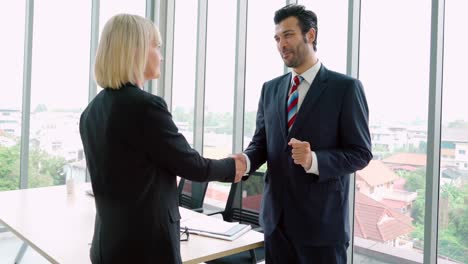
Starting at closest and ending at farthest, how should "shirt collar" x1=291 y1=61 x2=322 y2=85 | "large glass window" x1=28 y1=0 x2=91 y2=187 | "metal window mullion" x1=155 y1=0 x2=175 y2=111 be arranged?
"shirt collar" x1=291 y1=61 x2=322 y2=85, "large glass window" x1=28 y1=0 x2=91 y2=187, "metal window mullion" x1=155 y1=0 x2=175 y2=111

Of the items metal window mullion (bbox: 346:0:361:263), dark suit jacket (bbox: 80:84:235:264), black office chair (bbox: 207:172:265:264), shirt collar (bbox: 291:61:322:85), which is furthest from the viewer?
metal window mullion (bbox: 346:0:361:263)

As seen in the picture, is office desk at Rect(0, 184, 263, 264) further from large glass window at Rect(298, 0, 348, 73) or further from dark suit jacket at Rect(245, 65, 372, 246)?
large glass window at Rect(298, 0, 348, 73)

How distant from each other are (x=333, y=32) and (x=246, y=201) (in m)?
1.62

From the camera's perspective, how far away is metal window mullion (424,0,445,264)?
109 inches

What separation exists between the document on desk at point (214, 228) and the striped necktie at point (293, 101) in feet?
2.38

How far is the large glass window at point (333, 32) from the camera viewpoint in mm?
3316

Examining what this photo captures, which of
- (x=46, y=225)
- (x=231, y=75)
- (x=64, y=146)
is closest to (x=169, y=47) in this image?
(x=231, y=75)

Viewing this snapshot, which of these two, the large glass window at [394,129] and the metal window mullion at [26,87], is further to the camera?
the metal window mullion at [26,87]

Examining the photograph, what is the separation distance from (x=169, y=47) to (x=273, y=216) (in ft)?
14.1

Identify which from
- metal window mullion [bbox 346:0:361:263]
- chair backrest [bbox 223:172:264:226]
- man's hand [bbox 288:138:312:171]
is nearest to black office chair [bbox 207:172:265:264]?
chair backrest [bbox 223:172:264:226]

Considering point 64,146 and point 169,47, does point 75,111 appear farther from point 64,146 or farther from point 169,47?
point 169,47

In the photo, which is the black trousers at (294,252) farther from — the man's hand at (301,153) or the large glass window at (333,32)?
the large glass window at (333,32)

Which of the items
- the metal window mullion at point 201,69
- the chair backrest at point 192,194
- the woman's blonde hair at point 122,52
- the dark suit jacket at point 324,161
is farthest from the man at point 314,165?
the metal window mullion at point 201,69

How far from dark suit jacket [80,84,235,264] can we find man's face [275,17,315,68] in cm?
75
